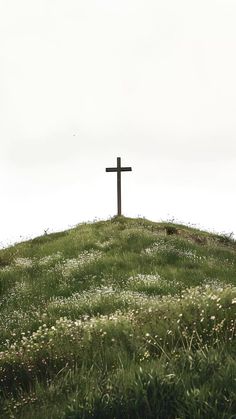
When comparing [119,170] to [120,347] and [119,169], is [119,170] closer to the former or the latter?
[119,169]

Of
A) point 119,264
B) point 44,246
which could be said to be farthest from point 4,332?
point 44,246

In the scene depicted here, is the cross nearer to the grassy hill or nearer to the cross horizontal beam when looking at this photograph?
the cross horizontal beam

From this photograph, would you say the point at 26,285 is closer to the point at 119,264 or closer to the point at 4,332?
the point at 119,264

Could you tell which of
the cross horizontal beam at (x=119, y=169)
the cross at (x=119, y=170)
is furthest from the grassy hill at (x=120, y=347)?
the cross horizontal beam at (x=119, y=169)

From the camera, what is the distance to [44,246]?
22203 millimetres

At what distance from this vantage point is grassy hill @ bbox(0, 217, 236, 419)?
16.3ft

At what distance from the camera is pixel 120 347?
7109mm

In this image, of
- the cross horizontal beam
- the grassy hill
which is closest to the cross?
the cross horizontal beam

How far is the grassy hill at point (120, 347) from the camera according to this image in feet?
16.3

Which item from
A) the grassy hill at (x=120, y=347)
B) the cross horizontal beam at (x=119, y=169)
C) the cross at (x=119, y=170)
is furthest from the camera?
the cross horizontal beam at (x=119, y=169)

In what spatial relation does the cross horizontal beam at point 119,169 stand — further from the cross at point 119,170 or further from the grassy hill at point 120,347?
the grassy hill at point 120,347

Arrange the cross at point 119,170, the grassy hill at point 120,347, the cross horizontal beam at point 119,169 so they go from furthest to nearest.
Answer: the cross horizontal beam at point 119,169, the cross at point 119,170, the grassy hill at point 120,347

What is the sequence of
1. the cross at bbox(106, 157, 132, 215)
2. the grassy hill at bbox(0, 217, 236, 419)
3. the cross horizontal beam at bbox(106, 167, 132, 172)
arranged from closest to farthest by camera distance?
the grassy hill at bbox(0, 217, 236, 419), the cross at bbox(106, 157, 132, 215), the cross horizontal beam at bbox(106, 167, 132, 172)

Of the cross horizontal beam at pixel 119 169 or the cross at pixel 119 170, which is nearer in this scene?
the cross at pixel 119 170
